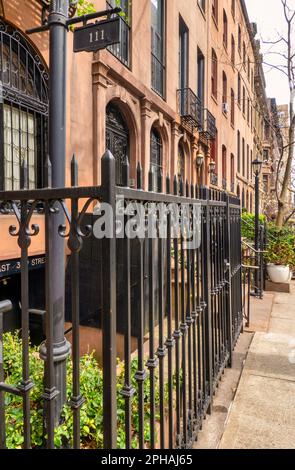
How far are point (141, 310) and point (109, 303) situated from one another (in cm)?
44

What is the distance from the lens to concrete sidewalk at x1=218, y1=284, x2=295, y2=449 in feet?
8.85

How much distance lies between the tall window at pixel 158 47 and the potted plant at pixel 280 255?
545cm

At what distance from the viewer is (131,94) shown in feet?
26.7

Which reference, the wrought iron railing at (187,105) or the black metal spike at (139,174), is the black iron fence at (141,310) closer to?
the black metal spike at (139,174)

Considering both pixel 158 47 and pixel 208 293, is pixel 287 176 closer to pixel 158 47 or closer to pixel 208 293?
pixel 158 47

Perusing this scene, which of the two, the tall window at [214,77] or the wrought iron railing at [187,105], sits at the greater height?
the tall window at [214,77]

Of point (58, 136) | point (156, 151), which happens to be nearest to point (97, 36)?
point (58, 136)

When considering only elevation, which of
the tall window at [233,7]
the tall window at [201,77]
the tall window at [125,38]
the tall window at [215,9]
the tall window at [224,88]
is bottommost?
the tall window at [125,38]

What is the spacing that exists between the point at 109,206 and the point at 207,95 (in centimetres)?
1434

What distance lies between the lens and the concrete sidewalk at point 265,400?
2697mm

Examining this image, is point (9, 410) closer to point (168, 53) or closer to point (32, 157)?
point (32, 157)

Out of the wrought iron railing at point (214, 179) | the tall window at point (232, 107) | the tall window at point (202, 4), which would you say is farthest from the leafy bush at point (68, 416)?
the tall window at point (232, 107)

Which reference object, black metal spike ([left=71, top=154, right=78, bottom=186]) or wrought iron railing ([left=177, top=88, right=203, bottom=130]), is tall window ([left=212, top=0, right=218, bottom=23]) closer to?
wrought iron railing ([left=177, top=88, right=203, bottom=130])
